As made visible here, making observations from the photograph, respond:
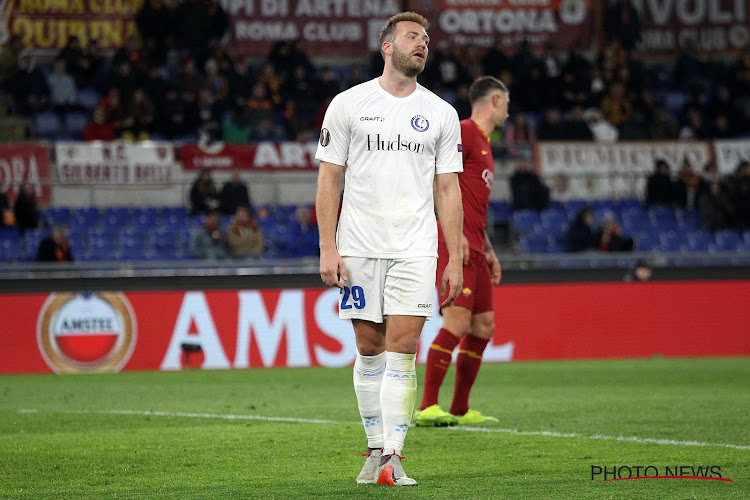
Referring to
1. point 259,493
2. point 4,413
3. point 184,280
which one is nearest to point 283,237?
point 184,280

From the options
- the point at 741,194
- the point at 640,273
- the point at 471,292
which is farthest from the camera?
the point at 741,194

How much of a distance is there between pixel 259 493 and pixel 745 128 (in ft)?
65.3

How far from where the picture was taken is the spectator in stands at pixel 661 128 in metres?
22.1

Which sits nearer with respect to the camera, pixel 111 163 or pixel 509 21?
pixel 111 163

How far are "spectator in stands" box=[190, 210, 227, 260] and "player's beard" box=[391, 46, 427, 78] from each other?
1102 centimetres

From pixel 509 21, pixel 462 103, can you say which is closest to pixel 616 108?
pixel 509 21

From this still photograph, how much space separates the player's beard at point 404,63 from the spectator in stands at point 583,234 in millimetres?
12596

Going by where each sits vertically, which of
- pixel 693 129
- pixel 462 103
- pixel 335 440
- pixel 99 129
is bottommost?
pixel 335 440

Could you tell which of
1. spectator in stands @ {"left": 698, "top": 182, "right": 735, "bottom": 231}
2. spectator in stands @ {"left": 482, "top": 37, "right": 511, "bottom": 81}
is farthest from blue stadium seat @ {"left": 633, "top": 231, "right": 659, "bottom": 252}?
spectator in stands @ {"left": 482, "top": 37, "right": 511, "bottom": 81}

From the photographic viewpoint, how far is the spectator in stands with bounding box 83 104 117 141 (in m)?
19.1

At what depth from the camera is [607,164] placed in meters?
21.0

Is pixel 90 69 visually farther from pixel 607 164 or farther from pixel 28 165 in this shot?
pixel 607 164
